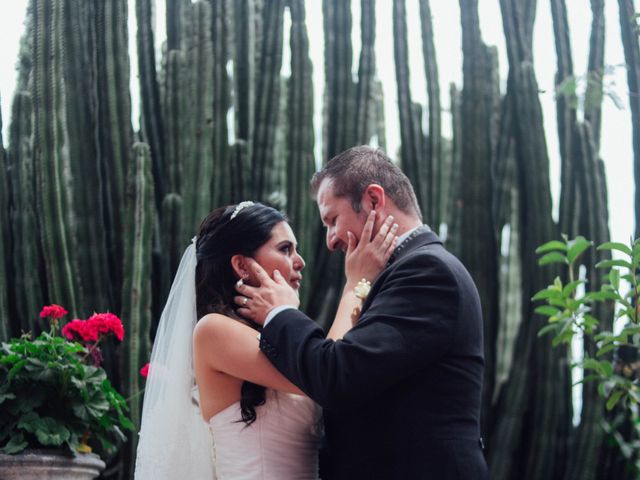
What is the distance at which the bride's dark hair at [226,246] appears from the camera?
3.08 metres

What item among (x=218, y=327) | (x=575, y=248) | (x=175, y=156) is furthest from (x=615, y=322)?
(x=175, y=156)

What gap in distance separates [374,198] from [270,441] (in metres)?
0.81

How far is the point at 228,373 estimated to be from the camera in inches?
108

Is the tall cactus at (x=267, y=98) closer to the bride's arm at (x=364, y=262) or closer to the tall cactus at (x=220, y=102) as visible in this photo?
the tall cactus at (x=220, y=102)

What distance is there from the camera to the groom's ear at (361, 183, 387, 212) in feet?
9.01

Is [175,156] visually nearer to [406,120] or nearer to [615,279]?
[406,120]

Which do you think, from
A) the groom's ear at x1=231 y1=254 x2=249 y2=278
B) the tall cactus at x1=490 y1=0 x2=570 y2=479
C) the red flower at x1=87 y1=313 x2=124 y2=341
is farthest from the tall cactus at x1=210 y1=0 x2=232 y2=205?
the groom's ear at x1=231 y1=254 x2=249 y2=278

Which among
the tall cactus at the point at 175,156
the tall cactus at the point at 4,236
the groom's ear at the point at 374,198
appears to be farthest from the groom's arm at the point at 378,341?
the tall cactus at the point at 4,236

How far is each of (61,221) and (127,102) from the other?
1.10 metres

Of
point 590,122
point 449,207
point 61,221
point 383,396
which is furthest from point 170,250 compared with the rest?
point 383,396

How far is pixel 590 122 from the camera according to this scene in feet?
23.2

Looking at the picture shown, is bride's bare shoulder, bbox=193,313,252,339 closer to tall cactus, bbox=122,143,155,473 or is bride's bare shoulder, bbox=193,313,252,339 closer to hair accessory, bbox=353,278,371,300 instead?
hair accessory, bbox=353,278,371,300

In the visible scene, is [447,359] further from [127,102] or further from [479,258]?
[127,102]

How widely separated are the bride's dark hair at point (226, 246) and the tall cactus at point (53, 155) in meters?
2.95
